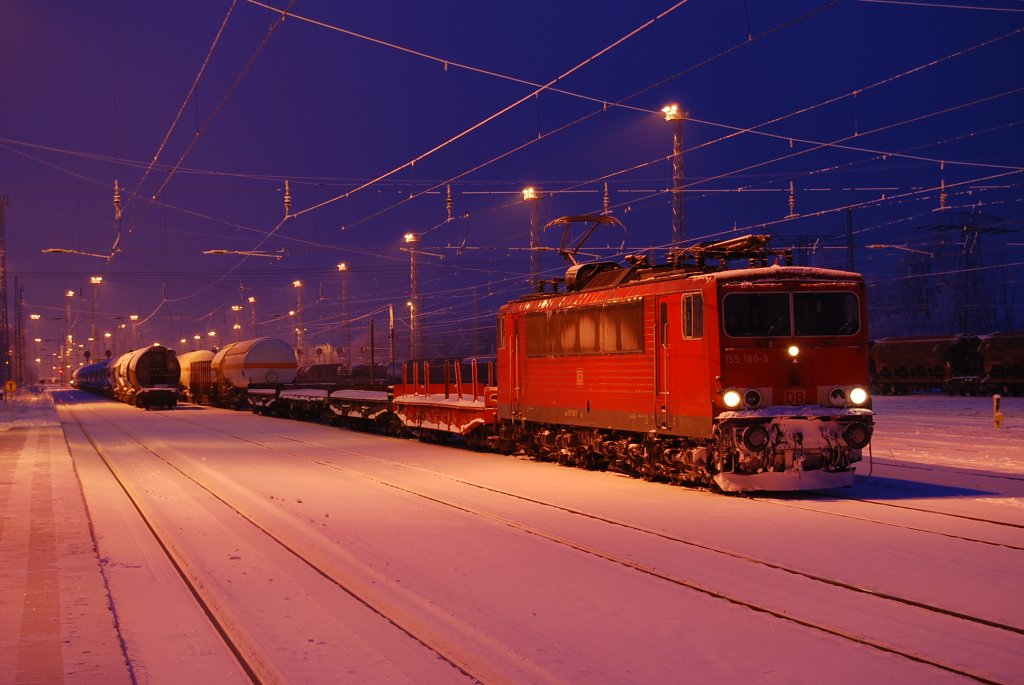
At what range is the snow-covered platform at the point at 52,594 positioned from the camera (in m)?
7.27

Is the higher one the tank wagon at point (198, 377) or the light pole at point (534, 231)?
the light pole at point (534, 231)

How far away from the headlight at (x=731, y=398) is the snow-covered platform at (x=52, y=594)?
872 centimetres

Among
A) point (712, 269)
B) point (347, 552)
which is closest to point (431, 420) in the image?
point (712, 269)

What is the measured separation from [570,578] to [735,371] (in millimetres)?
6426

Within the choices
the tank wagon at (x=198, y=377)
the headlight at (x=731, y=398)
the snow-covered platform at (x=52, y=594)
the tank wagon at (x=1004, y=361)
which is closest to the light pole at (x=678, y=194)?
the headlight at (x=731, y=398)

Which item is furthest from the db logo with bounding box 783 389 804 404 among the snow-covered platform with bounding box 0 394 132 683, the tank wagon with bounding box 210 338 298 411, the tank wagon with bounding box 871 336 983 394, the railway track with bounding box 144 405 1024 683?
the tank wagon with bounding box 871 336 983 394

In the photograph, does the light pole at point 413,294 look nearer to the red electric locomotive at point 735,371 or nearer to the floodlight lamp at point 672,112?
Result: the floodlight lamp at point 672,112

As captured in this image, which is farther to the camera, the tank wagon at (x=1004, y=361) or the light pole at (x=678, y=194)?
the tank wagon at (x=1004, y=361)

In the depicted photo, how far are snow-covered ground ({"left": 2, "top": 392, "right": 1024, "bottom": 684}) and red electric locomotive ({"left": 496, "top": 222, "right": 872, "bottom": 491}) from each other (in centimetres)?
63

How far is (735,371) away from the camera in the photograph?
604 inches

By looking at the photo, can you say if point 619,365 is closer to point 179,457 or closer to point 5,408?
point 179,457

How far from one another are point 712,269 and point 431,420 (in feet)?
42.7

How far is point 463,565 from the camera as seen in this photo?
34.7ft

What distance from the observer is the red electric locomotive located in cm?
1508
